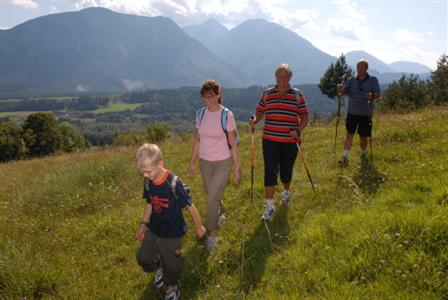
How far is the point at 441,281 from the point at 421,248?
0.57 m

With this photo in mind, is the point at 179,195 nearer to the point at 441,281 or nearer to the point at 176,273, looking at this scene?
the point at 176,273

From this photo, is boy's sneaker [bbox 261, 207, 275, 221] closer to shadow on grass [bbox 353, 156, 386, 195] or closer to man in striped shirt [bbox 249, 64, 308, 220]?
man in striped shirt [bbox 249, 64, 308, 220]

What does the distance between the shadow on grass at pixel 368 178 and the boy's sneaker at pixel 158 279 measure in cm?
429

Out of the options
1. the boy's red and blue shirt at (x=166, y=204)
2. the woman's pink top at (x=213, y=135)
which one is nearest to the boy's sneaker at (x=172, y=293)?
the boy's red and blue shirt at (x=166, y=204)

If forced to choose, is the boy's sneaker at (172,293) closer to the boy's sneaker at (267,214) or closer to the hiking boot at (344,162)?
the boy's sneaker at (267,214)

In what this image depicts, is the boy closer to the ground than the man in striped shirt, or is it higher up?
closer to the ground

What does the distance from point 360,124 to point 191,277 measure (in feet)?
22.0

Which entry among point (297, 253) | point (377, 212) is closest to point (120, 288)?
point (297, 253)

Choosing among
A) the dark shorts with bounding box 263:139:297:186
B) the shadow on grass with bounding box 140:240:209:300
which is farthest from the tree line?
the shadow on grass with bounding box 140:240:209:300

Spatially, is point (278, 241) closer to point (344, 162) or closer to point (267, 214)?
point (267, 214)

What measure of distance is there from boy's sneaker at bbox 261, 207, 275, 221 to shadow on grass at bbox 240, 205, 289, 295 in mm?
95

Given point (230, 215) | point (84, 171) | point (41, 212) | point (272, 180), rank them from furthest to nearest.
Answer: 1. point (84, 171)
2. point (41, 212)
3. point (230, 215)
4. point (272, 180)

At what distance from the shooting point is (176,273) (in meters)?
4.90

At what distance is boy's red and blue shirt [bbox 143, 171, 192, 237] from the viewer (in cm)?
463
